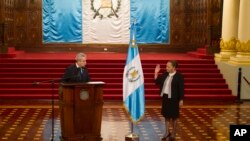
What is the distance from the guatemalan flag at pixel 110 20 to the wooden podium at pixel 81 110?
12267 millimetres

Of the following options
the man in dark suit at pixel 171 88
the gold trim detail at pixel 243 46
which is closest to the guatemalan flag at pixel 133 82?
the man in dark suit at pixel 171 88

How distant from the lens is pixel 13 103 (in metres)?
12.4

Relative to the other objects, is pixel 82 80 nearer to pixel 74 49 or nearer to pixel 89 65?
pixel 89 65

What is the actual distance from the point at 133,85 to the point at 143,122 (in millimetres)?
1990

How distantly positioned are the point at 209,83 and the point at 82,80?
726cm

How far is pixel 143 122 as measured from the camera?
1009 cm

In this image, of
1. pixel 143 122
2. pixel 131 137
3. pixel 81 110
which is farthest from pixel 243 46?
pixel 81 110

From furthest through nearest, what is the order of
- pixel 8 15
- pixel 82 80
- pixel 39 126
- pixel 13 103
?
pixel 8 15, pixel 13 103, pixel 39 126, pixel 82 80

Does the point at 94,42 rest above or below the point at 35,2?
below

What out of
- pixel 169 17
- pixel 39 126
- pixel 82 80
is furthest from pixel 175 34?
pixel 82 80

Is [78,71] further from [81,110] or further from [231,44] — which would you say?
[231,44]

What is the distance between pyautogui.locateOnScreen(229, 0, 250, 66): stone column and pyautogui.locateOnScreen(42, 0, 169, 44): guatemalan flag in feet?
19.6

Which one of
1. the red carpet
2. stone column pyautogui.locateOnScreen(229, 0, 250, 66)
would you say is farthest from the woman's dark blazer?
stone column pyautogui.locateOnScreen(229, 0, 250, 66)

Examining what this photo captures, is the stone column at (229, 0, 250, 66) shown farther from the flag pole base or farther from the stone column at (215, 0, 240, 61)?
the flag pole base
